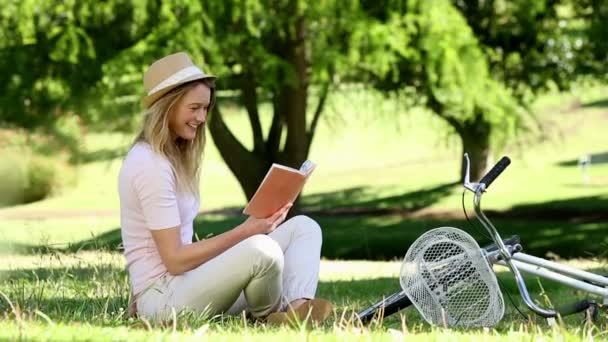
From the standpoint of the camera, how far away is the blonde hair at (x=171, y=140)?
16.4 feet

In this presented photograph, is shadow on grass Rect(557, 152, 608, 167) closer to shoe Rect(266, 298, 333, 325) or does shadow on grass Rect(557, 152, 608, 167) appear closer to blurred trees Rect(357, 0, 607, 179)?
blurred trees Rect(357, 0, 607, 179)

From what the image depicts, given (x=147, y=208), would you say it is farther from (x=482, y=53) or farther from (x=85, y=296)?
(x=482, y=53)

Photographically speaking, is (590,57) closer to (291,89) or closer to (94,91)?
(291,89)

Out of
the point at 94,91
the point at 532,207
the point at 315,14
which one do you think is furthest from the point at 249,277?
the point at 532,207

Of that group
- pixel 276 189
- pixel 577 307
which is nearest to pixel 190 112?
pixel 276 189

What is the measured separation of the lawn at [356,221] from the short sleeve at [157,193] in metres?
0.47

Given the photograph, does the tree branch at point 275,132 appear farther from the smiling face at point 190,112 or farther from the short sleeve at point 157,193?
the short sleeve at point 157,193

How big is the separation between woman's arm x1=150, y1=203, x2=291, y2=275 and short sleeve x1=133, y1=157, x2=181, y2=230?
0.05m

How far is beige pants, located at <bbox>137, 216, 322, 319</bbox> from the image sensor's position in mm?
4898

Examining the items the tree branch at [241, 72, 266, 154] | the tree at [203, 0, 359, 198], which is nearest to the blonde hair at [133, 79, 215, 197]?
the tree at [203, 0, 359, 198]

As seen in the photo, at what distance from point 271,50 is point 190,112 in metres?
10.8

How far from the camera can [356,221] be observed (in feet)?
72.7

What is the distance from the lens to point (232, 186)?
98.4ft

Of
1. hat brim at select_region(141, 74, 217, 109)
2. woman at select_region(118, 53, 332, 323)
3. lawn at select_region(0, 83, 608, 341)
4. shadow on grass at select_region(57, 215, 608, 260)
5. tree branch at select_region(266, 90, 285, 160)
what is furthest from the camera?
shadow on grass at select_region(57, 215, 608, 260)
